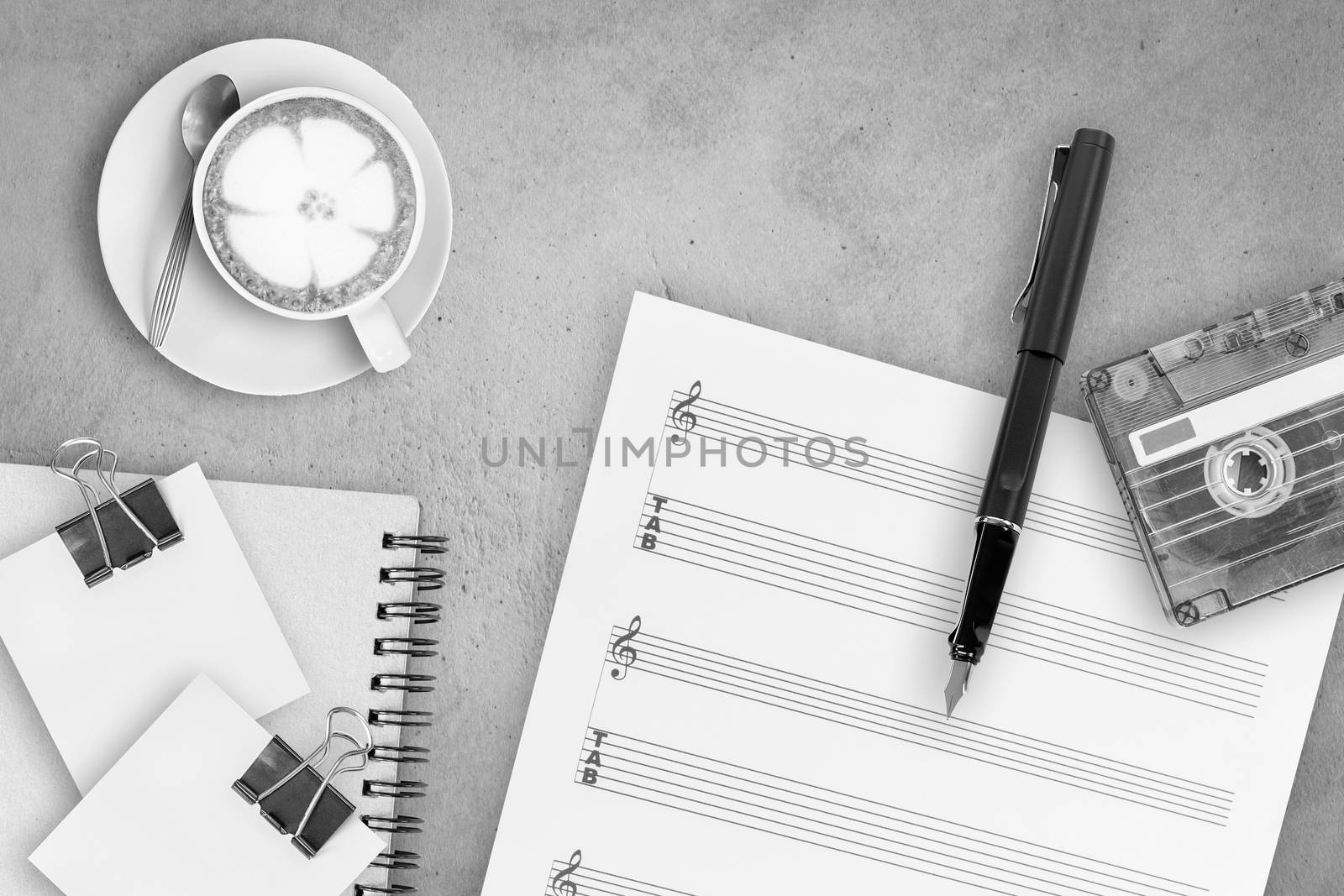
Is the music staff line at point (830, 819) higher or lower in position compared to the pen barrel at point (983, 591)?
lower

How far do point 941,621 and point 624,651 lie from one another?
244mm

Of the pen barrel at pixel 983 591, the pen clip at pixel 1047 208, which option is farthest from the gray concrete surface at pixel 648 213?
the pen barrel at pixel 983 591

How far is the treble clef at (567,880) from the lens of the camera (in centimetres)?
73

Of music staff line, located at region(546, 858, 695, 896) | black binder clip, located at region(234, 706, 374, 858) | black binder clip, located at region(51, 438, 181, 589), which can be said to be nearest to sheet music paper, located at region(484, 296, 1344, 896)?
music staff line, located at region(546, 858, 695, 896)

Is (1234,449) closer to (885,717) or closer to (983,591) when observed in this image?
(983,591)

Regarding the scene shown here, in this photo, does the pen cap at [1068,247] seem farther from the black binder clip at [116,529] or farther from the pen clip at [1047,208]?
the black binder clip at [116,529]

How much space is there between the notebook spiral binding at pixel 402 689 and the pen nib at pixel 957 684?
39 cm

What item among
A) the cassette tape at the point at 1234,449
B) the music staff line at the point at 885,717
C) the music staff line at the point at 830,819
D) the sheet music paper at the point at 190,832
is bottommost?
the sheet music paper at the point at 190,832

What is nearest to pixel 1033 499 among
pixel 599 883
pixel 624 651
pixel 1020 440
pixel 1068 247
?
pixel 1020 440

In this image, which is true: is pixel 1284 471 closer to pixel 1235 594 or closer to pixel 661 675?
pixel 1235 594

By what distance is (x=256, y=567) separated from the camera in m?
Result: 0.74

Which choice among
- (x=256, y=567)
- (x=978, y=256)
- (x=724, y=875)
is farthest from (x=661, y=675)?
(x=978, y=256)

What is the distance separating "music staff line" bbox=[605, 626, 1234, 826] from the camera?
75 centimetres

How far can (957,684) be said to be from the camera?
2.40ft
